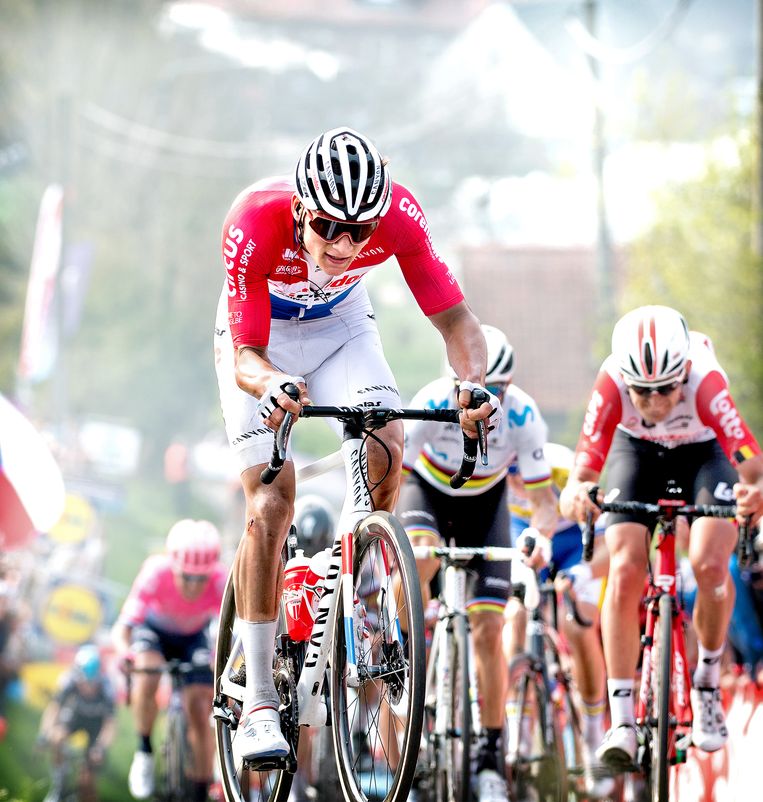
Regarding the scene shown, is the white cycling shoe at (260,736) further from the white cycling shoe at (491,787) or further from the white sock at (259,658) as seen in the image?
the white cycling shoe at (491,787)

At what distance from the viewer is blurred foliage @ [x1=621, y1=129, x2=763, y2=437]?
19.2 m

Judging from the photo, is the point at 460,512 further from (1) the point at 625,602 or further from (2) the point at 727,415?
(2) the point at 727,415

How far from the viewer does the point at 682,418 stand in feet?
20.1

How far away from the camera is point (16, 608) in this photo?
1577cm

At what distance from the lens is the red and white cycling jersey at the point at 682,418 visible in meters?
5.75

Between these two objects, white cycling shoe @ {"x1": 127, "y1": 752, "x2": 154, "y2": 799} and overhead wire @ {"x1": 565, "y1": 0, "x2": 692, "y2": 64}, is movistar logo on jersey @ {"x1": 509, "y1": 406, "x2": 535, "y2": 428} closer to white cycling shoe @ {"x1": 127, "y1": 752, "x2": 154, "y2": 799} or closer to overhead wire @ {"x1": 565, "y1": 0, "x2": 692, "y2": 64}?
white cycling shoe @ {"x1": 127, "y1": 752, "x2": 154, "y2": 799}

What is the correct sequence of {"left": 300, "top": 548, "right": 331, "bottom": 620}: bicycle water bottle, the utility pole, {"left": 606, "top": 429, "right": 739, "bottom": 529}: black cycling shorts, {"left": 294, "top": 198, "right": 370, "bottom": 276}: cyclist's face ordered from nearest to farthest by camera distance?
{"left": 294, "top": 198, "right": 370, "bottom": 276}: cyclist's face
{"left": 300, "top": 548, "right": 331, "bottom": 620}: bicycle water bottle
{"left": 606, "top": 429, "right": 739, "bottom": 529}: black cycling shorts
the utility pole

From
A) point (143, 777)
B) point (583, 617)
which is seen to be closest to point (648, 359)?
point (583, 617)

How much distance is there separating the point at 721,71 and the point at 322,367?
20896 mm

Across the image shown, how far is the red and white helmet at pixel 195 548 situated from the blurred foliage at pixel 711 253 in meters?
11.1

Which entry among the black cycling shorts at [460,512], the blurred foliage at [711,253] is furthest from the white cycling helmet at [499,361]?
the blurred foliage at [711,253]

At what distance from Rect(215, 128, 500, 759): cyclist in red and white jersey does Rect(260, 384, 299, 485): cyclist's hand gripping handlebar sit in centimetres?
3

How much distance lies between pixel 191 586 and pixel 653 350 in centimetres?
517

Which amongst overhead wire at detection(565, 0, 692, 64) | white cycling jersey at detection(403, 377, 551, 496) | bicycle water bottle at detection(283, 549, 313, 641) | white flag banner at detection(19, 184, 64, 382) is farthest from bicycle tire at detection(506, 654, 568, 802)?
overhead wire at detection(565, 0, 692, 64)
